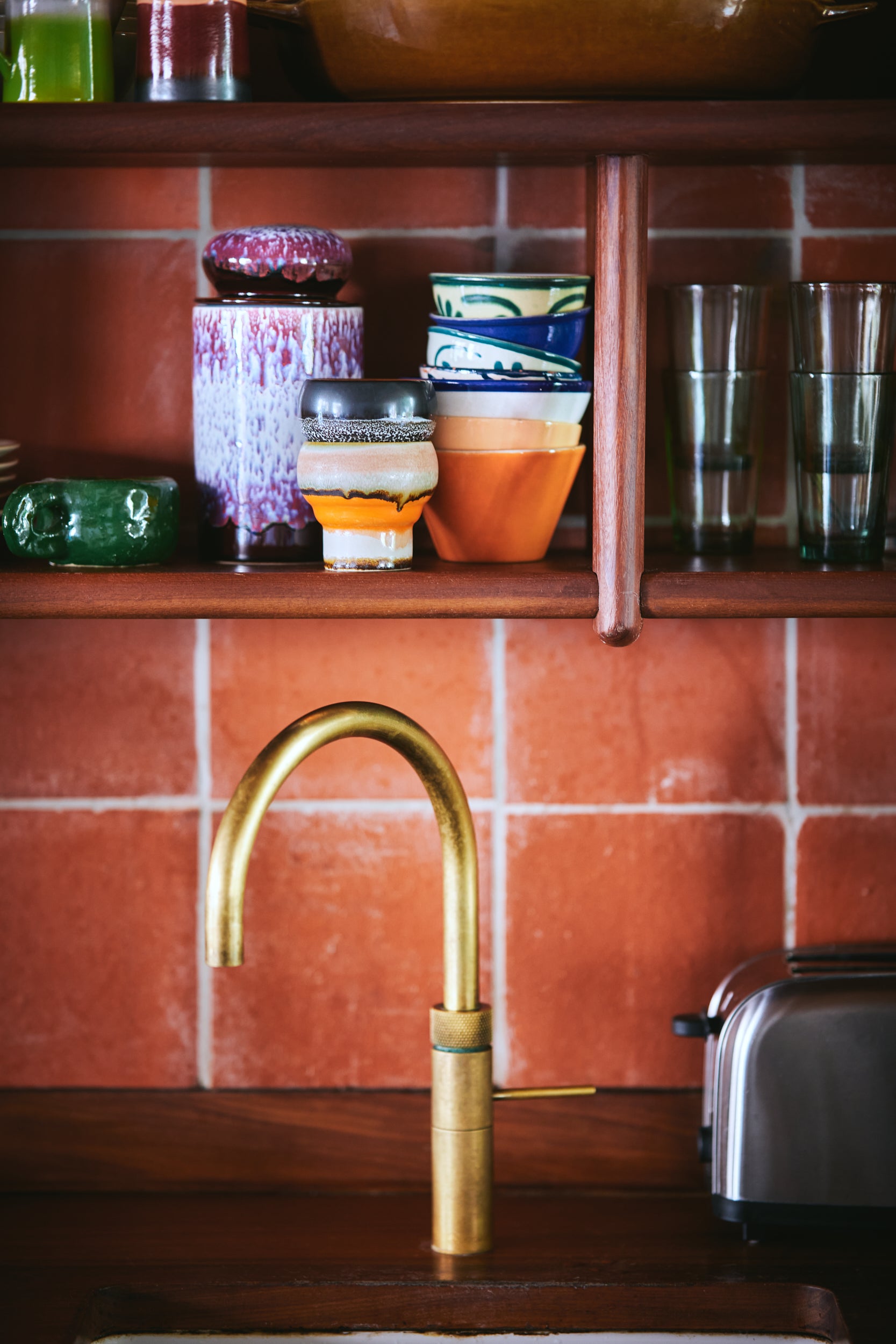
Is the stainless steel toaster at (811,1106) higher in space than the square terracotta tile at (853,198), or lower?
lower

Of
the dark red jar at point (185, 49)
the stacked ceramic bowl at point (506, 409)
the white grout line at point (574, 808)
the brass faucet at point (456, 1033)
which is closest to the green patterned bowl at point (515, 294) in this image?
the stacked ceramic bowl at point (506, 409)

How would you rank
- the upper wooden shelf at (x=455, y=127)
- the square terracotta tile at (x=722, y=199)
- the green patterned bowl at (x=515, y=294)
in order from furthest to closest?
the square terracotta tile at (x=722, y=199), the green patterned bowl at (x=515, y=294), the upper wooden shelf at (x=455, y=127)

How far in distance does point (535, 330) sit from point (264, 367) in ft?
0.65

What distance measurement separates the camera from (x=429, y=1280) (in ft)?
3.22

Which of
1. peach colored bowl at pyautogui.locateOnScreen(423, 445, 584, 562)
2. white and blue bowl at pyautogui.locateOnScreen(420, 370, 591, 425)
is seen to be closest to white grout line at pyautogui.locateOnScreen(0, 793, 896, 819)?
peach colored bowl at pyautogui.locateOnScreen(423, 445, 584, 562)

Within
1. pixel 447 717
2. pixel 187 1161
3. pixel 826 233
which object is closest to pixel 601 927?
pixel 447 717

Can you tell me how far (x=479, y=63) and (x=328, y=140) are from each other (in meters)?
0.12

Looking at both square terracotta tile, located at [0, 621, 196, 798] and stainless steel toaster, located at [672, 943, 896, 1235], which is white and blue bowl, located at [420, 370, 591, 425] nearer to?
square terracotta tile, located at [0, 621, 196, 798]

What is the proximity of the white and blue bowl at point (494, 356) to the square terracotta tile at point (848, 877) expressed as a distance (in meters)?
0.49

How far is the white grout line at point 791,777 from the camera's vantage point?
114 centimetres

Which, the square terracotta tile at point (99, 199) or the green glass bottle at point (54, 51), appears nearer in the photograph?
the green glass bottle at point (54, 51)

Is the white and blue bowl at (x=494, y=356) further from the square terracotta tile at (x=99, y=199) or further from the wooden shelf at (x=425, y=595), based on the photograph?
the square terracotta tile at (x=99, y=199)

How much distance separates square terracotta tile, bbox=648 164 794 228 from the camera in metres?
1.09

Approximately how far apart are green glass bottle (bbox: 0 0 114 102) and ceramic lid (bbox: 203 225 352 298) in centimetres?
13
